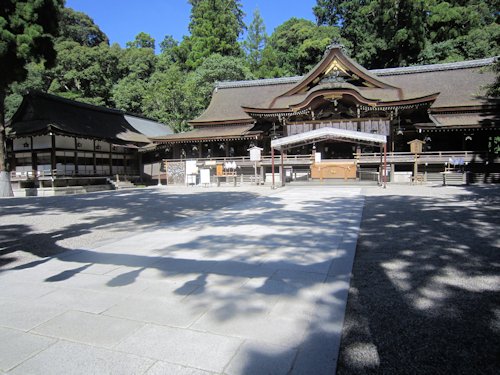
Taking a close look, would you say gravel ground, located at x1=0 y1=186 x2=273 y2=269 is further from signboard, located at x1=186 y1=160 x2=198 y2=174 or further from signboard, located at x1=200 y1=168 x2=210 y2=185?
signboard, located at x1=186 y1=160 x2=198 y2=174

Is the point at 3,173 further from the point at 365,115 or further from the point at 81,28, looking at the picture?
the point at 81,28

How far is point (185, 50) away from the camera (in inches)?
1860

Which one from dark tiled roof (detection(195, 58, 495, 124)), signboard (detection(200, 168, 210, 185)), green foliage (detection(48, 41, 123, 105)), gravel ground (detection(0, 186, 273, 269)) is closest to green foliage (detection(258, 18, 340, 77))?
dark tiled roof (detection(195, 58, 495, 124))

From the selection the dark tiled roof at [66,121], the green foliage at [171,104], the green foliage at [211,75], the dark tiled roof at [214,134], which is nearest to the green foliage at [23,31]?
the dark tiled roof at [66,121]

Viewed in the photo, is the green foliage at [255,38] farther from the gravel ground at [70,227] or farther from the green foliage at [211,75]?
the gravel ground at [70,227]

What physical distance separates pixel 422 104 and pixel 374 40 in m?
22.9

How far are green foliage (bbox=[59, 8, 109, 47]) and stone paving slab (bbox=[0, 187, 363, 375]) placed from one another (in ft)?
186

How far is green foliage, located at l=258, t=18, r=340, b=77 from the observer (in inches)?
1476

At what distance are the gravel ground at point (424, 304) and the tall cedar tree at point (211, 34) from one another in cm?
4297

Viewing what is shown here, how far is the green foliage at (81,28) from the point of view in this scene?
2008 inches

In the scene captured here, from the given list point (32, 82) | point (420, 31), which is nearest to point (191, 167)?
point (32, 82)

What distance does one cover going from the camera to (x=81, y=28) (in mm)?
51844

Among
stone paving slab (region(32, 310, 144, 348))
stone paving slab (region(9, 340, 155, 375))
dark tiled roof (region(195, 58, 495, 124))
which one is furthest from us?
dark tiled roof (region(195, 58, 495, 124))

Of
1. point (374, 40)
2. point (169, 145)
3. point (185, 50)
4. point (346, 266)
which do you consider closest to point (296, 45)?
point (374, 40)
